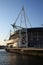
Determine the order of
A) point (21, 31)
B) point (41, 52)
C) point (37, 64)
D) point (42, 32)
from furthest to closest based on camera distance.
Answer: point (21, 31)
point (42, 32)
point (41, 52)
point (37, 64)

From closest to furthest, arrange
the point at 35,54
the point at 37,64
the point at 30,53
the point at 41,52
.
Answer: the point at 37,64
the point at 41,52
the point at 35,54
the point at 30,53

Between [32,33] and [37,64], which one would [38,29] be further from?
[37,64]

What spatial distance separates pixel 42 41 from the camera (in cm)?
9481

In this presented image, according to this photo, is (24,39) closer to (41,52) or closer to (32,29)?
(32,29)

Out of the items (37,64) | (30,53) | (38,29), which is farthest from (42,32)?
(37,64)

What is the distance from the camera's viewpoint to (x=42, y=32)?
310ft

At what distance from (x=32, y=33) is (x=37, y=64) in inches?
2276

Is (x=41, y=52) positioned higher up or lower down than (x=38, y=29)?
lower down

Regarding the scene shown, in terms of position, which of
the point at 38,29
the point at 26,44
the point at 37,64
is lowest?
the point at 37,64

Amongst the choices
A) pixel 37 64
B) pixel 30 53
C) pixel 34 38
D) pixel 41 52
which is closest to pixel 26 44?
pixel 34 38

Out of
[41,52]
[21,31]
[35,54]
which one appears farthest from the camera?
[21,31]

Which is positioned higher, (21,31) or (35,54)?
(21,31)

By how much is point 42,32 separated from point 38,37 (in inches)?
124

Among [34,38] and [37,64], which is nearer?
[37,64]
